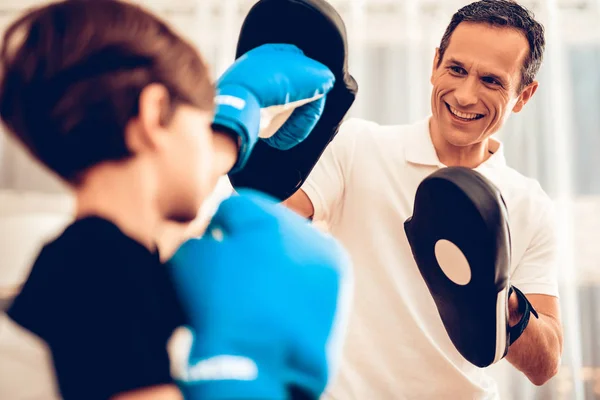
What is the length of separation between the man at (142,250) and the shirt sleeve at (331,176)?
0.71 meters

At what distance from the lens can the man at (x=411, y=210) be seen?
1.21 m

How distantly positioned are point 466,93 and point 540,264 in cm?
38

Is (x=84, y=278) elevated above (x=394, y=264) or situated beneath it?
elevated above

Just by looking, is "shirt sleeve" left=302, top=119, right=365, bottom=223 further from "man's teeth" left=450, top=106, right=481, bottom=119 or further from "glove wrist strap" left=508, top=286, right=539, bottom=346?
"glove wrist strap" left=508, top=286, right=539, bottom=346

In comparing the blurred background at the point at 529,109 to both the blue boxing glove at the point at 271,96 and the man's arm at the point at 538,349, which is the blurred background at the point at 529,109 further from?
the blue boxing glove at the point at 271,96

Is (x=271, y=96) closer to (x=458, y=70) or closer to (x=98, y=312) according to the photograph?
(x=98, y=312)

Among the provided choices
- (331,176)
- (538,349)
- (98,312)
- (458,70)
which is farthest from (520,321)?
(98,312)

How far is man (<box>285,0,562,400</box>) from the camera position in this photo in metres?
1.21

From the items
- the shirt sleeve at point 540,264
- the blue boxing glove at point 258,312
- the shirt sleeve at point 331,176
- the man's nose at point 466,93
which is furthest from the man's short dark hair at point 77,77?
the shirt sleeve at point 540,264

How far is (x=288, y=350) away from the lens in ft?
1.42

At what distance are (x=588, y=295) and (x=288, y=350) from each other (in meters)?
2.20

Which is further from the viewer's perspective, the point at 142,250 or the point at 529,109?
the point at 529,109

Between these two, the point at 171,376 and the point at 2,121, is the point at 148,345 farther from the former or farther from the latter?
the point at 2,121

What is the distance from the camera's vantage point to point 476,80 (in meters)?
1.25
